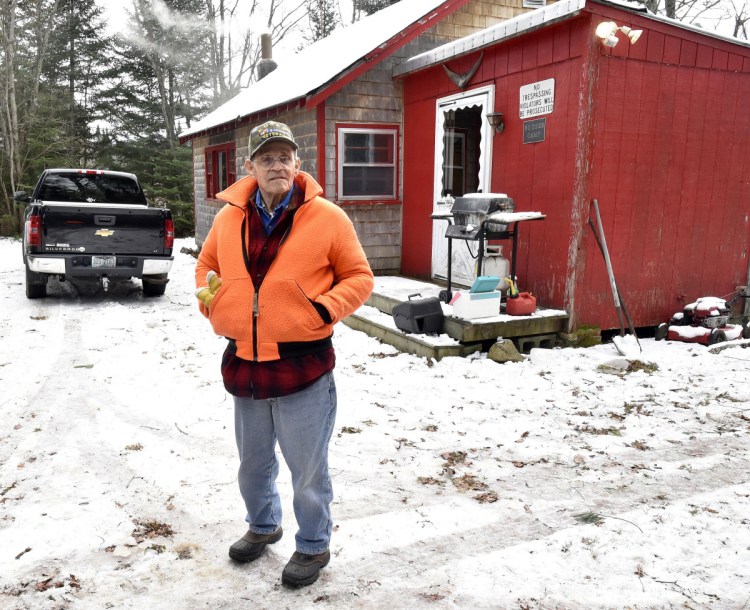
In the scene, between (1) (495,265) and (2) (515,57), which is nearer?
(1) (495,265)

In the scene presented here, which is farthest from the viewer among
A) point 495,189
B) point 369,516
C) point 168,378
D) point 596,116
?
point 495,189

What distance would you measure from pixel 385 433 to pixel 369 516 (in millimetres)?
1205

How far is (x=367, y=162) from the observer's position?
33.3 ft

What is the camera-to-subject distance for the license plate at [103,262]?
879cm

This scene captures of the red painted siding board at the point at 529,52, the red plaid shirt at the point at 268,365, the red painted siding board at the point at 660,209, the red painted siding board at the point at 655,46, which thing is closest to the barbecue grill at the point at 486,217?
the red painted siding board at the point at 660,209

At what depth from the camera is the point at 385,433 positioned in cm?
455

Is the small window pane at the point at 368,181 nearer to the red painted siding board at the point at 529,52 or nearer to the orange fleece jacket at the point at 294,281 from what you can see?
the red painted siding board at the point at 529,52

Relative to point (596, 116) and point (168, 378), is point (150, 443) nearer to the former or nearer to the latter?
point (168, 378)

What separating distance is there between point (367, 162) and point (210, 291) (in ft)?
25.6

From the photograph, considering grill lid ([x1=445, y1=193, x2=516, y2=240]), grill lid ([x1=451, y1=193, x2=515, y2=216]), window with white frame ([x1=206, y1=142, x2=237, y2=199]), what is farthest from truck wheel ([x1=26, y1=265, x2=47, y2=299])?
grill lid ([x1=451, y1=193, x2=515, y2=216])

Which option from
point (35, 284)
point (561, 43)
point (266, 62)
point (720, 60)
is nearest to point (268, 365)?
point (561, 43)

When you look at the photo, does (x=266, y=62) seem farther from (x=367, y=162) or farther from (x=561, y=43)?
(x=561, y=43)

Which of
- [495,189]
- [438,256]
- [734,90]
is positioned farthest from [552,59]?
[438,256]

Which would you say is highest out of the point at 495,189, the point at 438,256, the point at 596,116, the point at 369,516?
the point at 596,116
